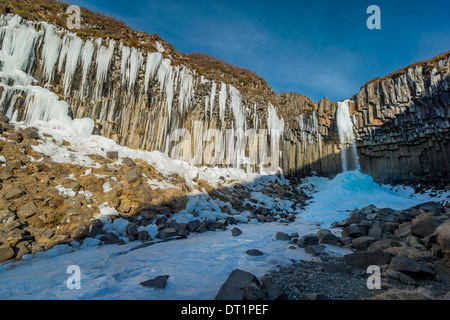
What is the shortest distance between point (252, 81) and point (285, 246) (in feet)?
80.9

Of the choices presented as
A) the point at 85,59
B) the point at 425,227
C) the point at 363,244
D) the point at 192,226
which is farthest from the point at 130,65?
the point at 425,227

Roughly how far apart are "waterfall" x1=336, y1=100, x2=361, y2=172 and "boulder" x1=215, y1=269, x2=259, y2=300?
30552 mm

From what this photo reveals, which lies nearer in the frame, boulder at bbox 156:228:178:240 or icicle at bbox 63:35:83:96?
boulder at bbox 156:228:178:240

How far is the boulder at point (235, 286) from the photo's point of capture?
8.76 ft

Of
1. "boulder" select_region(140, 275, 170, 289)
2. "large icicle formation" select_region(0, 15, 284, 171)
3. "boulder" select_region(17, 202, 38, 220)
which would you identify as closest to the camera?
"boulder" select_region(140, 275, 170, 289)

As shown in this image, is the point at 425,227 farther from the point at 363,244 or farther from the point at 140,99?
the point at 140,99

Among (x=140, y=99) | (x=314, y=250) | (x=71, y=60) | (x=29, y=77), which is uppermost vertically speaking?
(x=71, y=60)

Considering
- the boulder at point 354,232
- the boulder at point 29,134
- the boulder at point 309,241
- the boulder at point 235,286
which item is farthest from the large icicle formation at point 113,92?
the boulder at point 354,232

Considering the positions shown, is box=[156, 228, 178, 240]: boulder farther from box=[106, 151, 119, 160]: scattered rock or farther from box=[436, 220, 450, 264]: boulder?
box=[436, 220, 450, 264]: boulder

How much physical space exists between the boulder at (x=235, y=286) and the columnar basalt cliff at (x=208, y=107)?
44.4 feet

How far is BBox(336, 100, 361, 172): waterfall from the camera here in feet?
93.1

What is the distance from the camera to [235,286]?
2900 mm

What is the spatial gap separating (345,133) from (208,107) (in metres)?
21.2

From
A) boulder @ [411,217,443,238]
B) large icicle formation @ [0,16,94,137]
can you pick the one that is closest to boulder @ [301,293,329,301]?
boulder @ [411,217,443,238]
